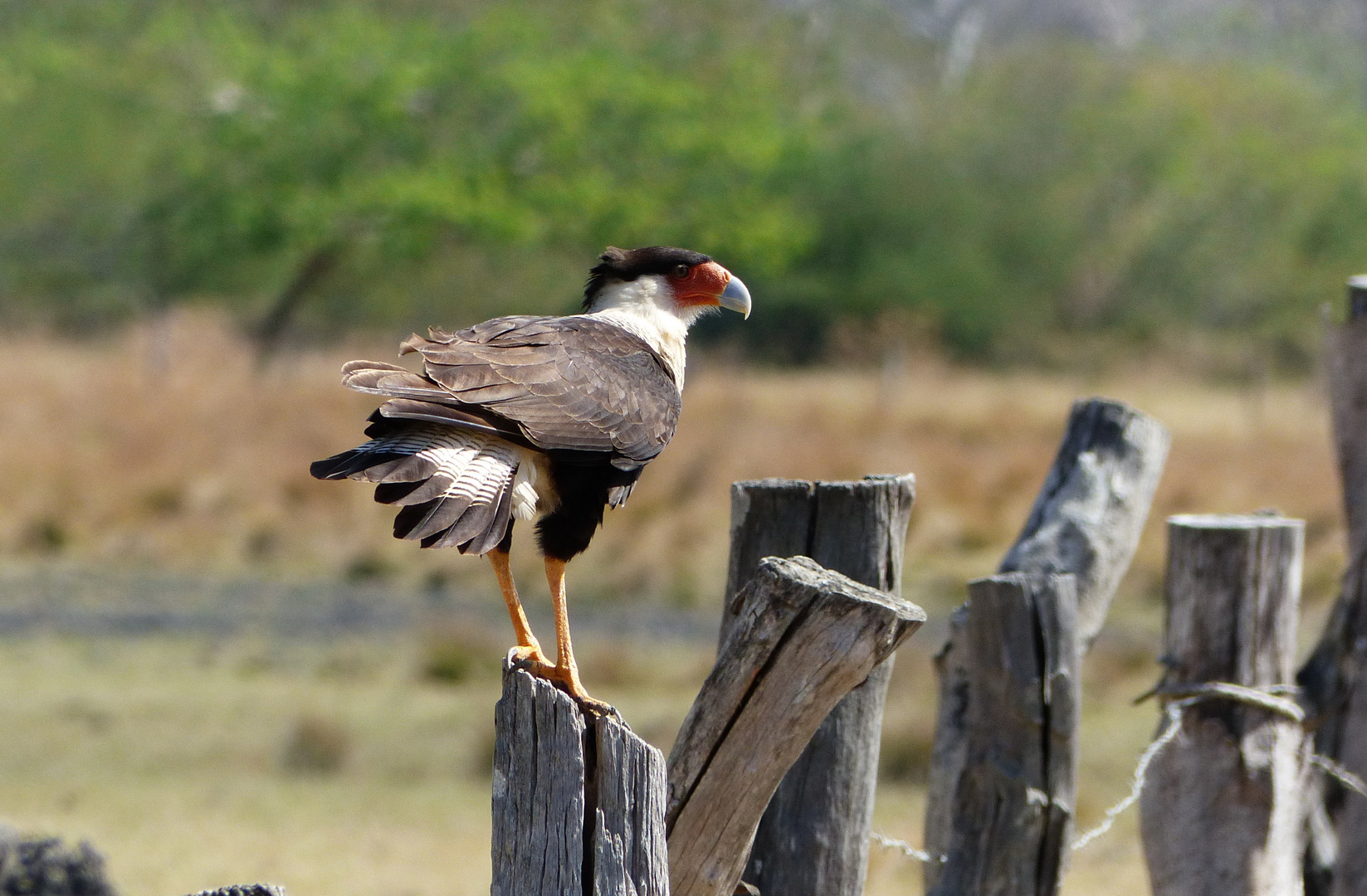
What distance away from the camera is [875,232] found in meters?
36.4

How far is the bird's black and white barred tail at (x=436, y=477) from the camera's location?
223 centimetres

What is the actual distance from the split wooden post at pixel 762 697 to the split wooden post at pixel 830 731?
42 centimetres

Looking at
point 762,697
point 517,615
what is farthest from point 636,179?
point 762,697

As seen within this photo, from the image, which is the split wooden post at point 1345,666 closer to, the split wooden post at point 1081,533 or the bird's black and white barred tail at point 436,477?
the split wooden post at point 1081,533

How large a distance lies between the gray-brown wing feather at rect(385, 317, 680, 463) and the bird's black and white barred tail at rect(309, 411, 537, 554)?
8 cm

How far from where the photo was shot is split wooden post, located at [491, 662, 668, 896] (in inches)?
91.6

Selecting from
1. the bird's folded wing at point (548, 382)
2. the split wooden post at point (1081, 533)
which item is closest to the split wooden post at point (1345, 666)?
the split wooden post at point (1081, 533)

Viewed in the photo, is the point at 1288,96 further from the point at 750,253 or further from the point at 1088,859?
the point at 1088,859

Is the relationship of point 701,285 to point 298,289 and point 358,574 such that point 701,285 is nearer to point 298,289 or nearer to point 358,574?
point 358,574

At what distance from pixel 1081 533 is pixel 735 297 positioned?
1.30m

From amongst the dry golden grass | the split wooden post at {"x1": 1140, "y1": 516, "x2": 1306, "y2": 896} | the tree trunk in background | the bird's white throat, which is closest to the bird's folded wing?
the bird's white throat

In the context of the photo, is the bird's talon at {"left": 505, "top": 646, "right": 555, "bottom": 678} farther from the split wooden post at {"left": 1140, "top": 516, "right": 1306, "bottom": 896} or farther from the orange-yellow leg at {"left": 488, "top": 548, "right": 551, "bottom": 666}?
the split wooden post at {"left": 1140, "top": 516, "right": 1306, "bottom": 896}

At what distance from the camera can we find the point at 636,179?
25.2 metres

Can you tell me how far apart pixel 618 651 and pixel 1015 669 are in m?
6.44
